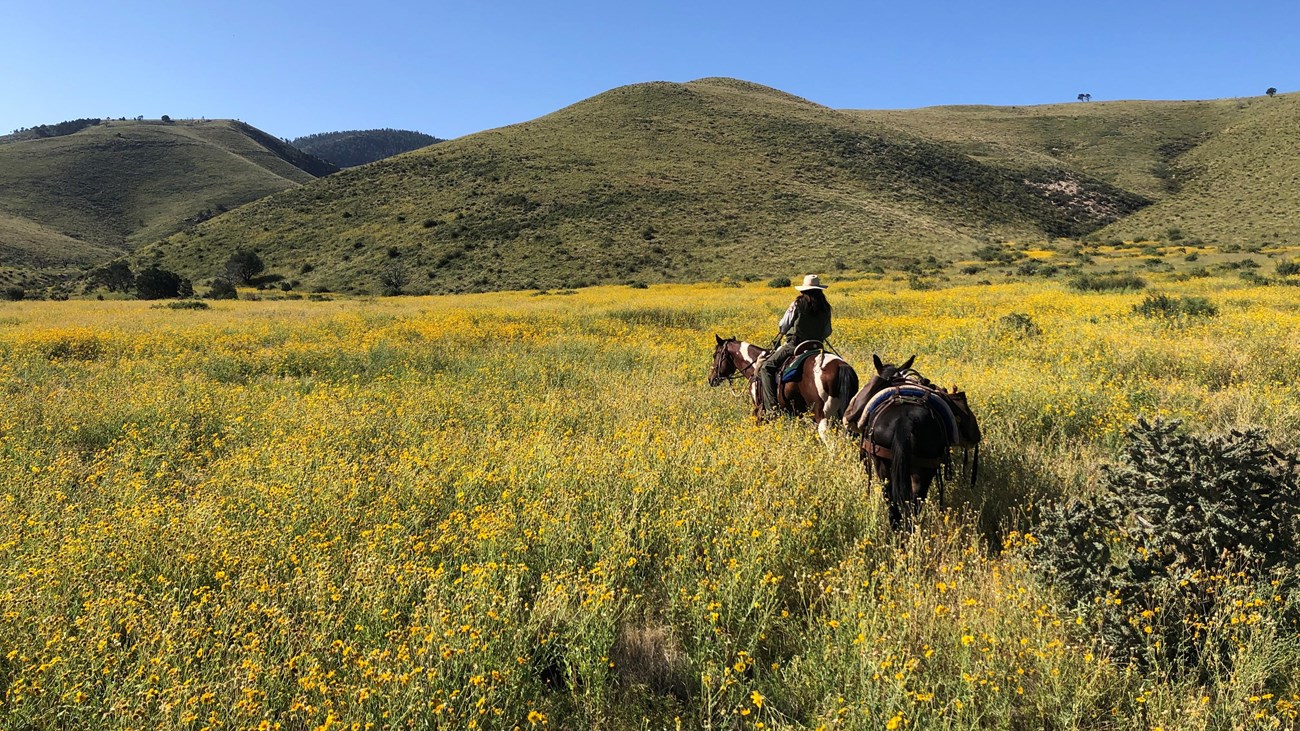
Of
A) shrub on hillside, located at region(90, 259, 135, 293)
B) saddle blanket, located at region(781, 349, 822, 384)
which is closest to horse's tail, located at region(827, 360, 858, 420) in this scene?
saddle blanket, located at region(781, 349, 822, 384)

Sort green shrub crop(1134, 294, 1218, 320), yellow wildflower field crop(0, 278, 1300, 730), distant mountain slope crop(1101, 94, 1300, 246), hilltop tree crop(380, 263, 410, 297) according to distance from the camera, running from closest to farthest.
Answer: yellow wildflower field crop(0, 278, 1300, 730), green shrub crop(1134, 294, 1218, 320), hilltop tree crop(380, 263, 410, 297), distant mountain slope crop(1101, 94, 1300, 246)

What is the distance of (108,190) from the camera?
103188 millimetres

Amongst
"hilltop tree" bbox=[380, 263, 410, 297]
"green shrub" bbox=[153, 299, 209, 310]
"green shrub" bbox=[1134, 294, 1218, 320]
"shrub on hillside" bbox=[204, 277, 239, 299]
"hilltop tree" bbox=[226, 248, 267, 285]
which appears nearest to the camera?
"green shrub" bbox=[1134, 294, 1218, 320]

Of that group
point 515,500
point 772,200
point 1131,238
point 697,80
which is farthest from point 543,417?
point 697,80

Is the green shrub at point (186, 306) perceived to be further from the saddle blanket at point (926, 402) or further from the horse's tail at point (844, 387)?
the saddle blanket at point (926, 402)

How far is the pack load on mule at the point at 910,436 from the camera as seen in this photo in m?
4.56

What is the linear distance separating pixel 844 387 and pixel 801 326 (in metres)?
1.41

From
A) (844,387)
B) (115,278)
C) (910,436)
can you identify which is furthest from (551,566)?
(115,278)

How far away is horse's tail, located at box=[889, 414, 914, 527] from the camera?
455 cm

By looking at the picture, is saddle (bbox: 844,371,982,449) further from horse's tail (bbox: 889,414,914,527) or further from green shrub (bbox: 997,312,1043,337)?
green shrub (bbox: 997,312,1043,337)

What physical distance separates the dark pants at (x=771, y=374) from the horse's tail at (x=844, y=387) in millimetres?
1188

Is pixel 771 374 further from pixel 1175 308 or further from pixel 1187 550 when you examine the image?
pixel 1175 308

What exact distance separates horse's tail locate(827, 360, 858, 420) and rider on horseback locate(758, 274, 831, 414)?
1139mm

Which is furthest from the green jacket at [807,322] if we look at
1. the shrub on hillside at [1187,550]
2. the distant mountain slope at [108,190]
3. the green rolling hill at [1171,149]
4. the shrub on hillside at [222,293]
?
the distant mountain slope at [108,190]
